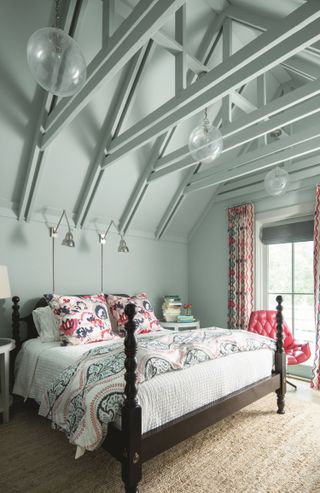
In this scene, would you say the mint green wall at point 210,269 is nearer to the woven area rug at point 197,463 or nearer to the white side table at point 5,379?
the woven area rug at point 197,463

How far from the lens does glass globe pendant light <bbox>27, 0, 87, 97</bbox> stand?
4.11 feet


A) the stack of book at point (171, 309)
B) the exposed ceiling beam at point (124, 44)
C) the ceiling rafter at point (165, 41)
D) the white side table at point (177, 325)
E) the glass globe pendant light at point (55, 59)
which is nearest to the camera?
the glass globe pendant light at point (55, 59)

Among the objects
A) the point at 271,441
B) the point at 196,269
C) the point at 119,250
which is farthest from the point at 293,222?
the point at 271,441

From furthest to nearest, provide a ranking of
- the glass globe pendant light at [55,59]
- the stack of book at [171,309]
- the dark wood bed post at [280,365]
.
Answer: the stack of book at [171,309] → the dark wood bed post at [280,365] → the glass globe pendant light at [55,59]

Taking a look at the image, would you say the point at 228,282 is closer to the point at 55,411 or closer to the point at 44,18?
the point at 55,411

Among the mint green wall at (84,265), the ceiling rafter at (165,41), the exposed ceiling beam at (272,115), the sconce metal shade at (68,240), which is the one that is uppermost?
the ceiling rafter at (165,41)

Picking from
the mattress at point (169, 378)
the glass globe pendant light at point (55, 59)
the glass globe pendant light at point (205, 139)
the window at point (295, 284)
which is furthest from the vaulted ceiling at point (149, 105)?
the mattress at point (169, 378)

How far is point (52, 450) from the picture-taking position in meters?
2.16

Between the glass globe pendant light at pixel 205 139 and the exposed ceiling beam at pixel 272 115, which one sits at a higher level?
the exposed ceiling beam at pixel 272 115

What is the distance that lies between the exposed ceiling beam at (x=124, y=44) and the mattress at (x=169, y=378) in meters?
1.93

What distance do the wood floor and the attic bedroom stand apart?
3 cm

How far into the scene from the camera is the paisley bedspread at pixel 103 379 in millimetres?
A: 1635

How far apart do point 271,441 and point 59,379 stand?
1623 millimetres

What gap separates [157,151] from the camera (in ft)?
11.9
